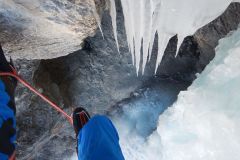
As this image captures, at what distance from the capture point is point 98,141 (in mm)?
1885

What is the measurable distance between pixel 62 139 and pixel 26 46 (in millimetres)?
1354

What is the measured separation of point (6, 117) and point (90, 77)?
Answer: 1238 millimetres

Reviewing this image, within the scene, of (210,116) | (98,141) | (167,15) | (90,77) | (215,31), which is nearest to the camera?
(167,15)

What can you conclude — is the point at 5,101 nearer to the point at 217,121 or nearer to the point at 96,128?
the point at 96,128

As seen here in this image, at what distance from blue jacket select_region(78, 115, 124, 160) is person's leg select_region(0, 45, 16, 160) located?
1.30 ft

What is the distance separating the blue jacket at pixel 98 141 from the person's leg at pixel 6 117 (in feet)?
1.30

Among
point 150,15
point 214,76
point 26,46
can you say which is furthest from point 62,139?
point 150,15

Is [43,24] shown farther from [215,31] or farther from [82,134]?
[215,31]

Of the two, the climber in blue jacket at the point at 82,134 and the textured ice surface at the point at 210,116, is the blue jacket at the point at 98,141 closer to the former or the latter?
the climber in blue jacket at the point at 82,134

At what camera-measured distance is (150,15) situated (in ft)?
5.24

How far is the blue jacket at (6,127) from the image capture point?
1662mm

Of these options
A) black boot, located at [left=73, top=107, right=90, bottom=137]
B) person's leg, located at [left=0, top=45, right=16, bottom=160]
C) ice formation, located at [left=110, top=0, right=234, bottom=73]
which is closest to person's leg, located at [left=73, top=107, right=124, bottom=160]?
black boot, located at [left=73, top=107, right=90, bottom=137]

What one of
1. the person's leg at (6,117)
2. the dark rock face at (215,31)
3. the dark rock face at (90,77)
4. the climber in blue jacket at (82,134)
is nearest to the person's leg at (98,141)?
the climber in blue jacket at (82,134)

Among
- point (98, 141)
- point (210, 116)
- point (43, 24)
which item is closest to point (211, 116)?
point (210, 116)
